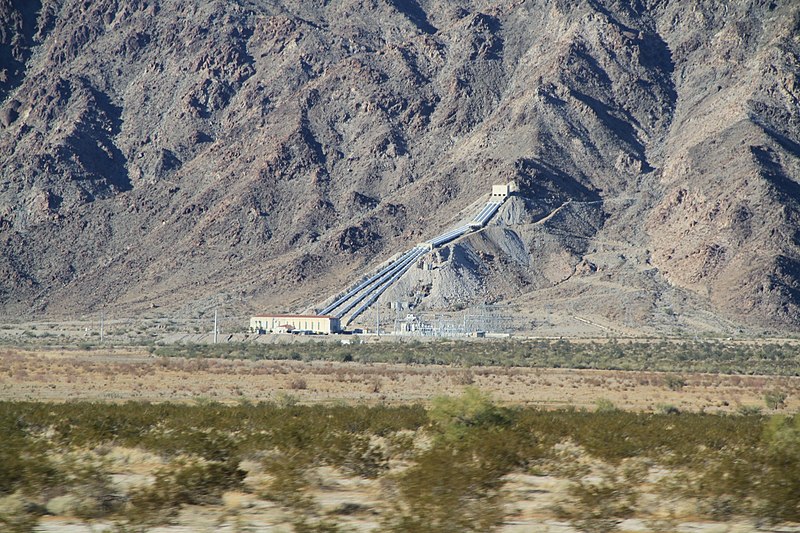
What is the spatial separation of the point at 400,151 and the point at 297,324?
178 ft

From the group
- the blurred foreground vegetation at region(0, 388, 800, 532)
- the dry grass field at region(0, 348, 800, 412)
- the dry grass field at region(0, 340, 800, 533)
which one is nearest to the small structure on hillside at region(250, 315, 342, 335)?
the dry grass field at region(0, 348, 800, 412)

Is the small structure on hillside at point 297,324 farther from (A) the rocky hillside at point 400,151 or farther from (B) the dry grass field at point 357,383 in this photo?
(B) the dry grass field at point 357,383

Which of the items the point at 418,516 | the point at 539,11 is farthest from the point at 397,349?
the point at 539,11

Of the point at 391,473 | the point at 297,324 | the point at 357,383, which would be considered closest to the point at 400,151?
the point at 297,324

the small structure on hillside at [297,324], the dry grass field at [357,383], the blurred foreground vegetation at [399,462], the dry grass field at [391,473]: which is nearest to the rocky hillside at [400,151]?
the small structure on hillside at [297,324]

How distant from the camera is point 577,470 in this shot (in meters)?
18.3

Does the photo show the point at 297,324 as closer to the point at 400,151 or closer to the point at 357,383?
the point at 357,383

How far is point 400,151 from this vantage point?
15400 centimetres

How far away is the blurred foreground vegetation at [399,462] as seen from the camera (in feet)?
46.5

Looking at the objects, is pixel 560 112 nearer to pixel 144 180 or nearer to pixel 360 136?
pixel 360 136

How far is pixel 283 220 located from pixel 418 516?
131m

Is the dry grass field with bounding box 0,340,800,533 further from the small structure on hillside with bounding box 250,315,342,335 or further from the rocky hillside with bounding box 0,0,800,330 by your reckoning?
the rocky hillside with bounding box 0,0,800,330

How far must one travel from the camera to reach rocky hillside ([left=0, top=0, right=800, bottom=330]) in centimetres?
12406

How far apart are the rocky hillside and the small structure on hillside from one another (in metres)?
15.3
